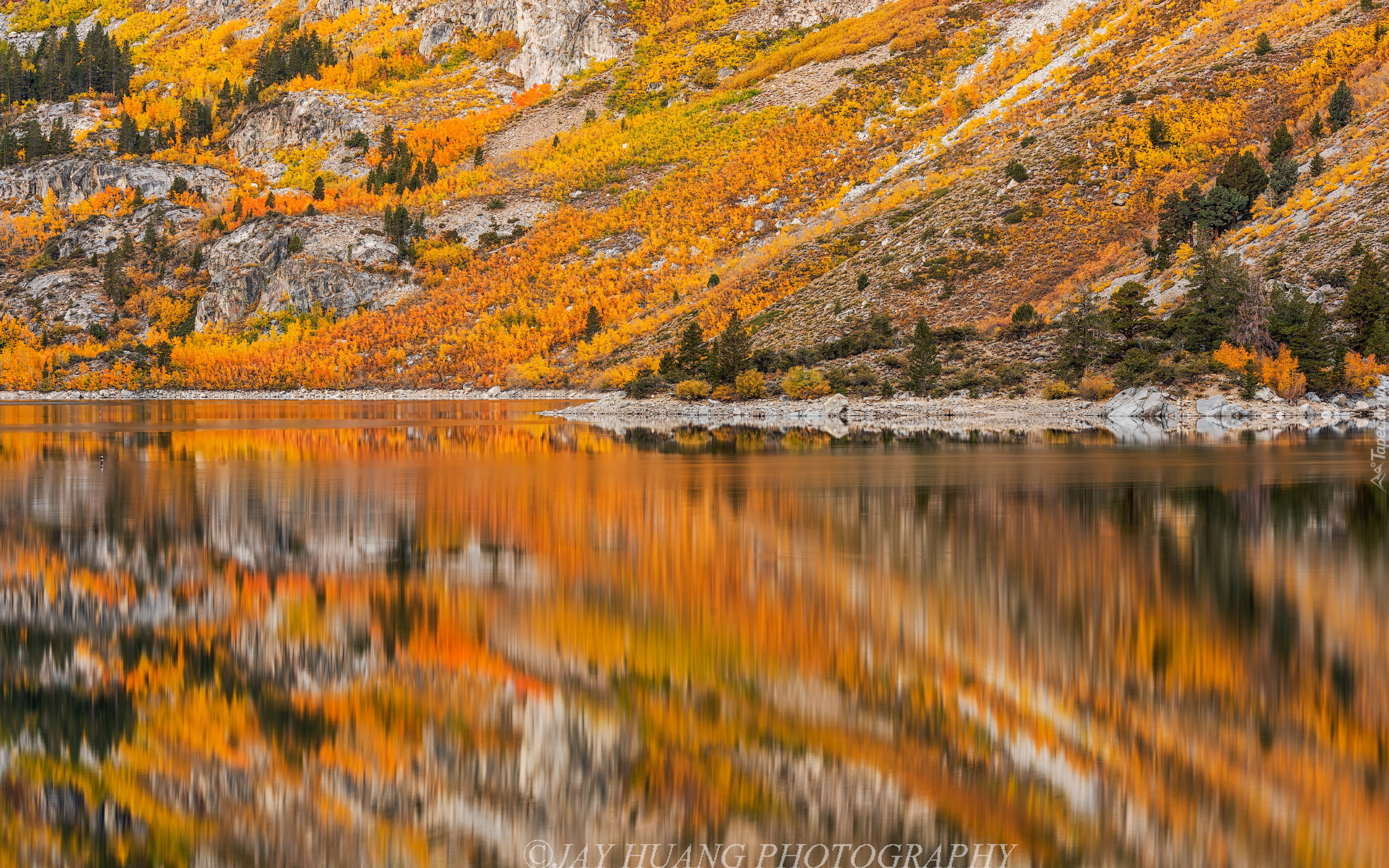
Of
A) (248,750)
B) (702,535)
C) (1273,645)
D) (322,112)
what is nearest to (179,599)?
(248,750)

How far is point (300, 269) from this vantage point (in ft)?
471

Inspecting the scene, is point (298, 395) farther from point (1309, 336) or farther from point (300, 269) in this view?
point (1309, 336)

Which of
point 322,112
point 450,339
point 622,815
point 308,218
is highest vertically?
point 322,112

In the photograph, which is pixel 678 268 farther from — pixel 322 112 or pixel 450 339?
pixel 322 112

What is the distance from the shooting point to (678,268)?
124375 millimetres

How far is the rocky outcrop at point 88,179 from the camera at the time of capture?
16862 centimetres

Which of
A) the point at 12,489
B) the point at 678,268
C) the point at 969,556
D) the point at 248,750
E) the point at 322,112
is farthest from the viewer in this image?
the point at 322,112

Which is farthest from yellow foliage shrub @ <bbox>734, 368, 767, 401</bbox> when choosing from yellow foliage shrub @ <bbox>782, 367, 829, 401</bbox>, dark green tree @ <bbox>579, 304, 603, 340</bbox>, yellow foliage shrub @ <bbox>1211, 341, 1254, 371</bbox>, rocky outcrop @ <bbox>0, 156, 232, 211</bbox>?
rocky outcrop @ <bbox>0, 156, 232, 211</bbox>

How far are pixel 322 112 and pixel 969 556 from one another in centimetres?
18497

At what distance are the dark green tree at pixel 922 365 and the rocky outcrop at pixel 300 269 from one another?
309 ft

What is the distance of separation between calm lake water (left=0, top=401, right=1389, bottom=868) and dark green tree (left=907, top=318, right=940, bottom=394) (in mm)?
41351

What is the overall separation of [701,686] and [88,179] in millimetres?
190285

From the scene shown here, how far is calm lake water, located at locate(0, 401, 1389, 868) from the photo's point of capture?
6887 mm

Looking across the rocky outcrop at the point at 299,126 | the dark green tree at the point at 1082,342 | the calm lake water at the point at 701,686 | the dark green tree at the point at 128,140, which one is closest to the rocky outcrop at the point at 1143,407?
the dark green tree at the point at 1082,342
